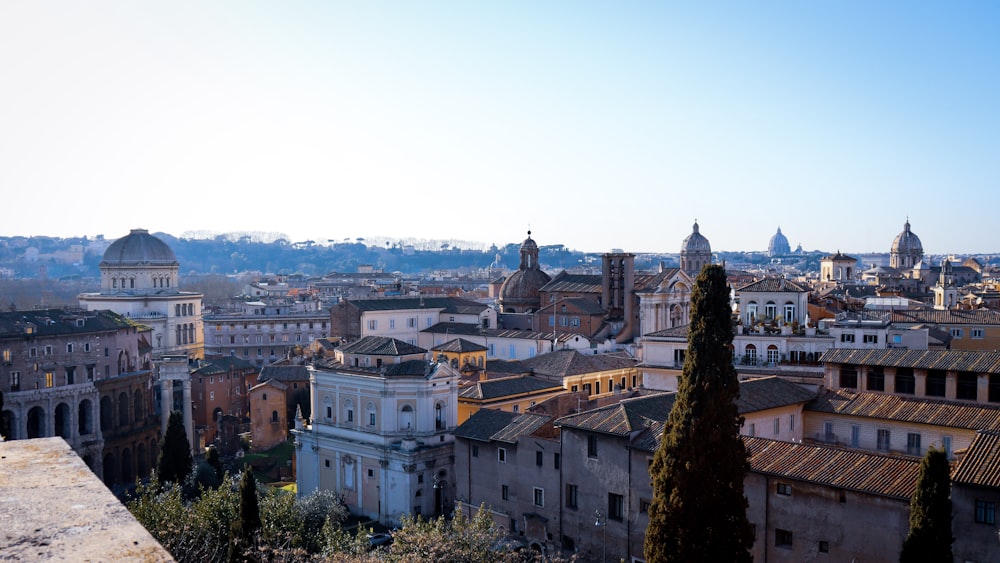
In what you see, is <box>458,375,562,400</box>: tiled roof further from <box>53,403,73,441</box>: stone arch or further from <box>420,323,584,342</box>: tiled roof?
<box>53,403,73,441</box>: stone arch

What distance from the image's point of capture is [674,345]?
38.2 meters

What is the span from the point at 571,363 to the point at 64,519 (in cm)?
3957

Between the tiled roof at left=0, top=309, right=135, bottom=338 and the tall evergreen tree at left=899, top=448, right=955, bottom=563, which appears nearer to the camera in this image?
the tall evergreen tree at left=899, top=448, right=955, bottom=563

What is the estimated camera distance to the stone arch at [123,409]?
49438mm

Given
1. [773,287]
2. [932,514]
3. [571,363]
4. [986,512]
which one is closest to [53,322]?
[571,363]

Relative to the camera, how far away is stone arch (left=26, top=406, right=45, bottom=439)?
44.6m

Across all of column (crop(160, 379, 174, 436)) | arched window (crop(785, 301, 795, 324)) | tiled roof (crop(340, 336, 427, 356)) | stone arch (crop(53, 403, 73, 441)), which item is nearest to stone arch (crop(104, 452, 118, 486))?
stone arch (crop(53, 403, 73, 441))

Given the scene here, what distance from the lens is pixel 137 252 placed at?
72812mm

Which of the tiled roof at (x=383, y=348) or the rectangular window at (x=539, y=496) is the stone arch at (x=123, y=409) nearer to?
the tiled roof at (x=383, y=348)

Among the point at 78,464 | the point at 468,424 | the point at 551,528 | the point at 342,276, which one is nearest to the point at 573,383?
the point at 468,424

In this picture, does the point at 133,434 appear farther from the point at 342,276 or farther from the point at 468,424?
the point at 342,276

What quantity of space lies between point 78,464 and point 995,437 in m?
19.8

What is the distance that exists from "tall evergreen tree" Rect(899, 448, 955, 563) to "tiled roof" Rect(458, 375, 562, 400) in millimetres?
21705

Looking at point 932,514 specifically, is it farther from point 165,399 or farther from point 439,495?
point 165,399
